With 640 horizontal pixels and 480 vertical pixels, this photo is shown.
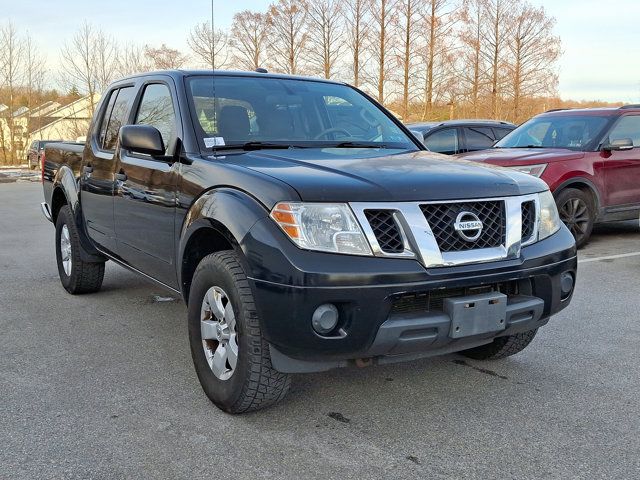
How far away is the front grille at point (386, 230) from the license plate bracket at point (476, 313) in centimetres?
34

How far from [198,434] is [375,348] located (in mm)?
918

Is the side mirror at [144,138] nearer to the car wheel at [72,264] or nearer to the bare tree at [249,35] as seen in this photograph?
the car wheel at [72,264]

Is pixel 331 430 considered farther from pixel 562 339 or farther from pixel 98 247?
pixel 98 247

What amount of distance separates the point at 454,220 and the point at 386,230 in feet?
1.09

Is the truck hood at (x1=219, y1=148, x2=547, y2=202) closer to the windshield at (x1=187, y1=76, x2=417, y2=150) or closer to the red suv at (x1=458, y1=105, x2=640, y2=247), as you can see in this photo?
the windshield at (x1=187, y1=76, x2=417, y2=150)

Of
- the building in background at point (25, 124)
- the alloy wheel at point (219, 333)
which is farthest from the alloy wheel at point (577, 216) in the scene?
the building in background at point (25, 124)

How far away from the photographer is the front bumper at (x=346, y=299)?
274 cm

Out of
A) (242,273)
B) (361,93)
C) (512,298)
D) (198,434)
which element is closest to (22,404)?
(198,434)

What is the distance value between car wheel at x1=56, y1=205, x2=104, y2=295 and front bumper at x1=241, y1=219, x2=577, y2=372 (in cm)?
306

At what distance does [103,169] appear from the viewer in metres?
4.79

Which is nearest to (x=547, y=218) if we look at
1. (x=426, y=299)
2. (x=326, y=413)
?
(x=426, y=299)

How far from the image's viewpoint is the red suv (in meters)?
7.62

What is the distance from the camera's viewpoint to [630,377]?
3.72 m

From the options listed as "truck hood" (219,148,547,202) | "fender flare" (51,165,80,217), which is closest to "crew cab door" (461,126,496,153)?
"fender flare" (51,165,80,217)
